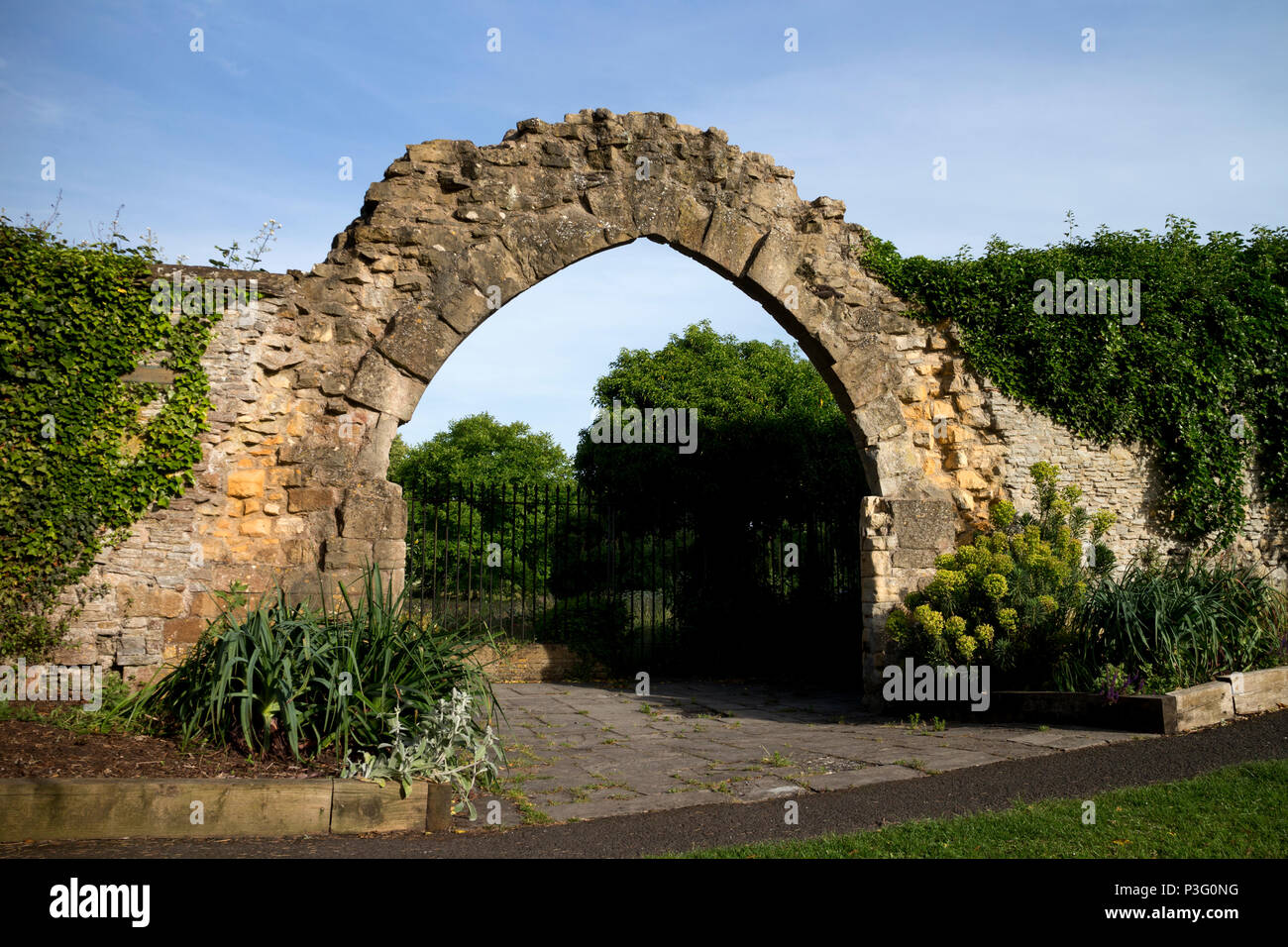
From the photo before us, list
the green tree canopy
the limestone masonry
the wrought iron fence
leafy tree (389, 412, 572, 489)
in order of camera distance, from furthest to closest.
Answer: leafy tree (389, 412, 572, 489) → the green tree canopy → the wrought iron fence → the limestone masonry

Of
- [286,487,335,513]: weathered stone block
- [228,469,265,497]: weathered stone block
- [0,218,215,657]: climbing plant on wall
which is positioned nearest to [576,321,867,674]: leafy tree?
[286,487,335,513]: weathered stone block

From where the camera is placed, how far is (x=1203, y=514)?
884 centimetres

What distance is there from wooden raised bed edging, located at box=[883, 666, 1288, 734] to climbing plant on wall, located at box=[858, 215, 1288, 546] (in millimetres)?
2891

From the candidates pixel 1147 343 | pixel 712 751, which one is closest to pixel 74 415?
pixel 712 751

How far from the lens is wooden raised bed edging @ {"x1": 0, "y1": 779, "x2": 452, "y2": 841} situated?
149 inches

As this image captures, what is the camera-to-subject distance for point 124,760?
14.0 feet

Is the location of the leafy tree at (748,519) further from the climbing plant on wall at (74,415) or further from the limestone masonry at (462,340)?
the climbing plant on wall at (74,415)

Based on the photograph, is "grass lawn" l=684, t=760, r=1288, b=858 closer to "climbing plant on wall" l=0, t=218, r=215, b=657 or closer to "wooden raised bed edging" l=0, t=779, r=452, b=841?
"wooden raised bed edging" l=0, t=779, r=452, b=841

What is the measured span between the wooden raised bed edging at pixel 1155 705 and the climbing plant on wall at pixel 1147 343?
9.48ft

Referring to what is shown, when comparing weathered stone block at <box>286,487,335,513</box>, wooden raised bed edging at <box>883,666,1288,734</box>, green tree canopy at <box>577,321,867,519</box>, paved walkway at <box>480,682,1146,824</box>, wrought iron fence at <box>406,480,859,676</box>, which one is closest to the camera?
paved walkway at <box>480,682,1146,824</box>

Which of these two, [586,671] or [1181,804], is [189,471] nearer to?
[586,671]

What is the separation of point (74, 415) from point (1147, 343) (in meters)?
8.93
